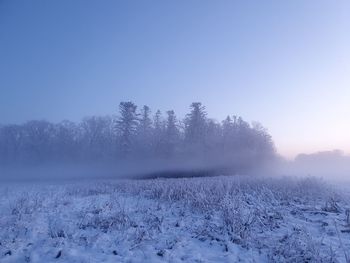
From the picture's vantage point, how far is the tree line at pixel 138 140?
48.2 metres

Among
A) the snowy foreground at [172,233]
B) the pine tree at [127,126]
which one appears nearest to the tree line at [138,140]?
the pine tree at [127,126]

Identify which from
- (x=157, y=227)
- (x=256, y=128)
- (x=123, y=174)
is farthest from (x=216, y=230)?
(x=256, y=128)

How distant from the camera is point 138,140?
49.0m

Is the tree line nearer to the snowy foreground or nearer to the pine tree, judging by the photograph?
the pine tree

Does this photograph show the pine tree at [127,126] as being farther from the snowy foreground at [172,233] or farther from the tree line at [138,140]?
the snowy foreground at [172,233]

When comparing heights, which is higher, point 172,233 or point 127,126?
point 127,126

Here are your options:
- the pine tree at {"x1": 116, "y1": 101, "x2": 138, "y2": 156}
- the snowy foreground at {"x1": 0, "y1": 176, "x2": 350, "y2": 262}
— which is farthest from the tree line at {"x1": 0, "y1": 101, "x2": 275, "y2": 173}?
the snowy foreground at {"x1": 0, "y1": 176, "x2": 350, "y2": 262}

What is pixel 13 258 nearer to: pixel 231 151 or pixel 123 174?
pixel 123 174

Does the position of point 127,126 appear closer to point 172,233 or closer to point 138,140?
point 138,140

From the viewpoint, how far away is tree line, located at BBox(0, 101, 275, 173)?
1898 inches

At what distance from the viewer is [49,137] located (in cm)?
6184

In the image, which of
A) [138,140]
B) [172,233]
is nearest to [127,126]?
[138,140]

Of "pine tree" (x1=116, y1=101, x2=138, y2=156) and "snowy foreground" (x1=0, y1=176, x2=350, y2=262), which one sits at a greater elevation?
"pine tree" (x1=116, y1=101, x2=138, y2=156)

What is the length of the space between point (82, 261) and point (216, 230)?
3.65 meters
